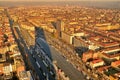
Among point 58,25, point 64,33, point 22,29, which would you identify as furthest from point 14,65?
point 22,29

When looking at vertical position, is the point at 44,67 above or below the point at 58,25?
below

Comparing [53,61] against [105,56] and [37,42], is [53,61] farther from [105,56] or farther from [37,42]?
[37,42]

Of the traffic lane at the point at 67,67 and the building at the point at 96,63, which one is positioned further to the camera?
the building at the point at 96,63

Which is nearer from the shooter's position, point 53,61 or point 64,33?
point 53,61

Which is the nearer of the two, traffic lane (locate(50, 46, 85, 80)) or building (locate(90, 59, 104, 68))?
traffic lane (locate(50, 46, 85, 80))

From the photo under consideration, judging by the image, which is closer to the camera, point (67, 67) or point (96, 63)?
point (67, 67)

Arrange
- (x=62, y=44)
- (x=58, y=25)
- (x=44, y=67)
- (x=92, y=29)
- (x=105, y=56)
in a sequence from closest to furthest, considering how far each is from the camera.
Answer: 1. (x=44, y=67)
2. (x=105, y=56)
3. (x=62, y=44)
4. (x=58, y=25)
5. (x=92, y=29)

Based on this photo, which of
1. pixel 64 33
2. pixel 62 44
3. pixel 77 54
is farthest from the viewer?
pixel 64 33

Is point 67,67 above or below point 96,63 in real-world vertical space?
below
